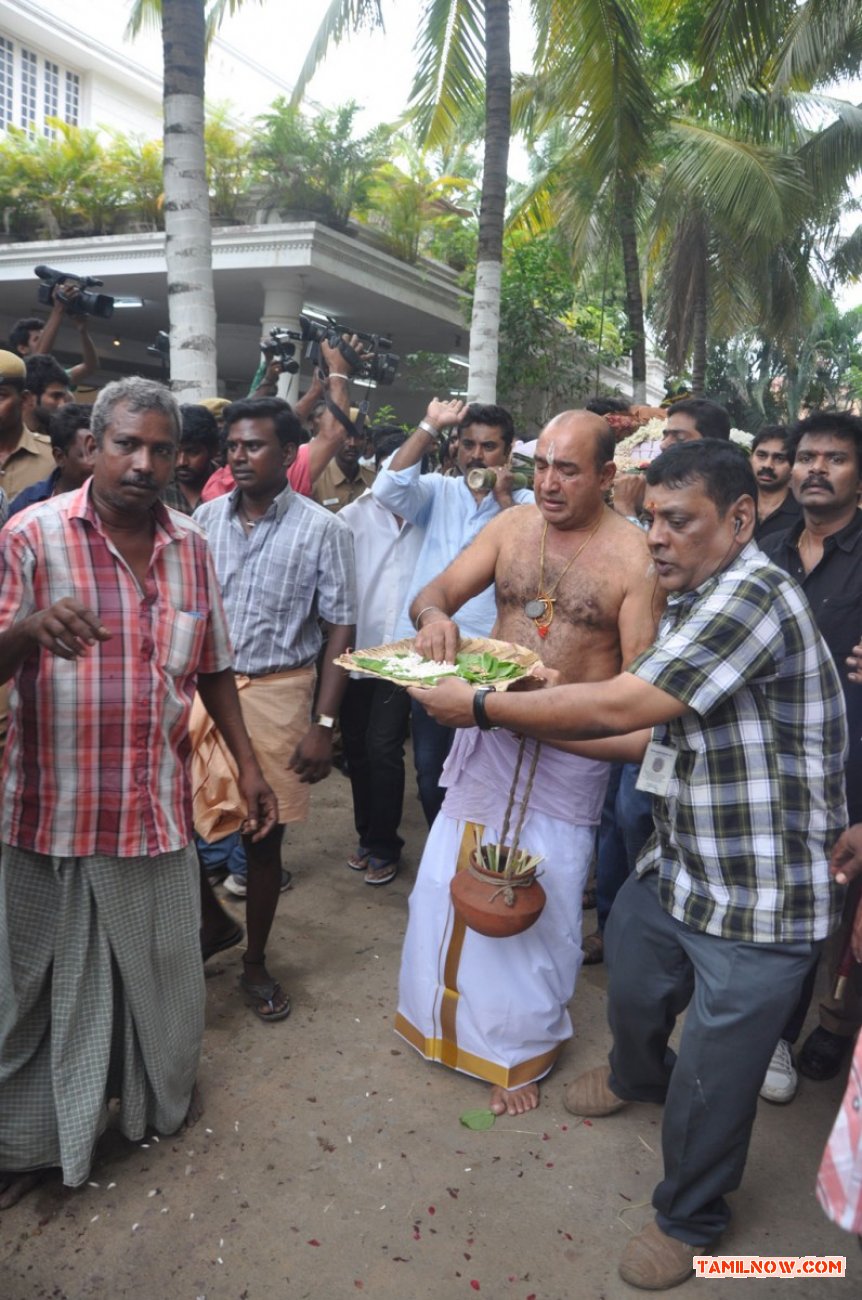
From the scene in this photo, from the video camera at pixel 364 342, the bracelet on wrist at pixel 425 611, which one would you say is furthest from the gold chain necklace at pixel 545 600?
the video camera at pixel 364 342

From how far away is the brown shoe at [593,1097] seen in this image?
2.88 meters

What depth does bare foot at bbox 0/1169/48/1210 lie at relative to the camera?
2396 mm

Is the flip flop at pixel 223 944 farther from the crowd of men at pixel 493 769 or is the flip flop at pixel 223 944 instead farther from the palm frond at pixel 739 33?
the palm frond at pixel 739 33

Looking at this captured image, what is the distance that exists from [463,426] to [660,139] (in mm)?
10617

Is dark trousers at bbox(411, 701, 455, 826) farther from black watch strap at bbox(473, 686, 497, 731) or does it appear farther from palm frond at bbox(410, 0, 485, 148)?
palm frond at bbox(410, 0, 485, 148)

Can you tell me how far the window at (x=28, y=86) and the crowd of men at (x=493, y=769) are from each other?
1652cm

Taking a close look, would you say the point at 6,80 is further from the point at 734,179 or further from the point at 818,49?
the point at 818,49

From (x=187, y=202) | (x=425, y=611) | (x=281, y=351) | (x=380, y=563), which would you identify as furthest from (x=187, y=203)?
(x=425, y=611)

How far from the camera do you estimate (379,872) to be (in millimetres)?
4457

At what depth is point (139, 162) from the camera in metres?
10.2

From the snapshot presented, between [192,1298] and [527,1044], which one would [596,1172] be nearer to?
[527,1044]

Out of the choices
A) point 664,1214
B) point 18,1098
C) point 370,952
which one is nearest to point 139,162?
point 370,952

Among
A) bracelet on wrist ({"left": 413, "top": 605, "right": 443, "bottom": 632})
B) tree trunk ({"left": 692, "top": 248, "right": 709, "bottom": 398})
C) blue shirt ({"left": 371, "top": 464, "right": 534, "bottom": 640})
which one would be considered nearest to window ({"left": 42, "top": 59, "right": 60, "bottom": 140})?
tree trunk ({"left": 692, "top": 248, "right": 709, "bottom": 398})

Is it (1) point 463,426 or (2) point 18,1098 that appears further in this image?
(1) point 463,426
